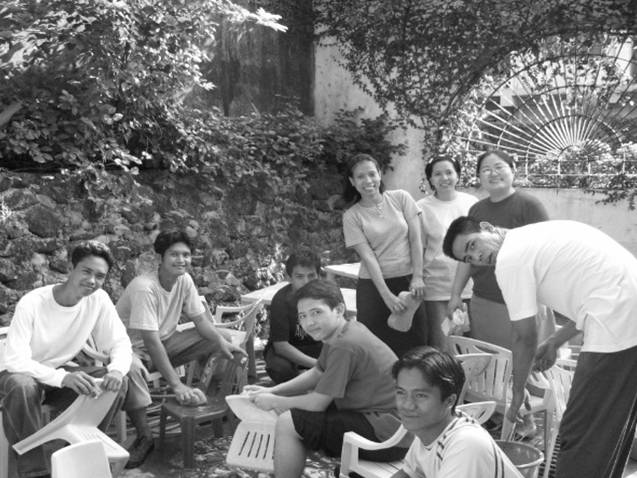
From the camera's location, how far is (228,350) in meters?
4.30

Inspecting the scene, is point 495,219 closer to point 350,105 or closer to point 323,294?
point 323,294

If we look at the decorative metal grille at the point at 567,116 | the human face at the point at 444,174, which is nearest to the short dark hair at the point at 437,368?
the human face at the point at 444,174

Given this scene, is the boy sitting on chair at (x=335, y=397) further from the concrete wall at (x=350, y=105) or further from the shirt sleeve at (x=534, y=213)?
the concrete wall at (x=350, y=105)

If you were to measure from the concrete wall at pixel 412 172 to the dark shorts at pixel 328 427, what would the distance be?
531 cm

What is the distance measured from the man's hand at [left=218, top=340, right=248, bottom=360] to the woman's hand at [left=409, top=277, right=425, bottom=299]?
99 centimetres

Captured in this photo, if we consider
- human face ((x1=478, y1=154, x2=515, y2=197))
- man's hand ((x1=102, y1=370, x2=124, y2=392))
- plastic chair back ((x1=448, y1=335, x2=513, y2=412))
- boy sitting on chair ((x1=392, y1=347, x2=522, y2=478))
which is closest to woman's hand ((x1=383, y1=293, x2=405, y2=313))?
plastic chair back ((x1=448, y1=335, x2=513, y2=412))

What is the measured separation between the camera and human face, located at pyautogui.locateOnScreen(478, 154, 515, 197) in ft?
13.7

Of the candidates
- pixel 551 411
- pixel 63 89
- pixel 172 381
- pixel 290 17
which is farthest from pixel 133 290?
pixel 290 17

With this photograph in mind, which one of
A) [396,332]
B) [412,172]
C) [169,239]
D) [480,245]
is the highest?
[412,172]

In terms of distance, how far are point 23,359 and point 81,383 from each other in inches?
12.5

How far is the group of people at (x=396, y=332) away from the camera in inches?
102

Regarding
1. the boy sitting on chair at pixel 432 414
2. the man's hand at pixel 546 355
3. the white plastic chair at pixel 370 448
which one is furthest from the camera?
A: the man's hand at pixel 546 355

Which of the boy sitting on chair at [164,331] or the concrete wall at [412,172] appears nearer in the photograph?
the boy sitting on chair at [164,331]

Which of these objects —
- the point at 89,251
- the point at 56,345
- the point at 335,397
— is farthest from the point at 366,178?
the point at 56,345
